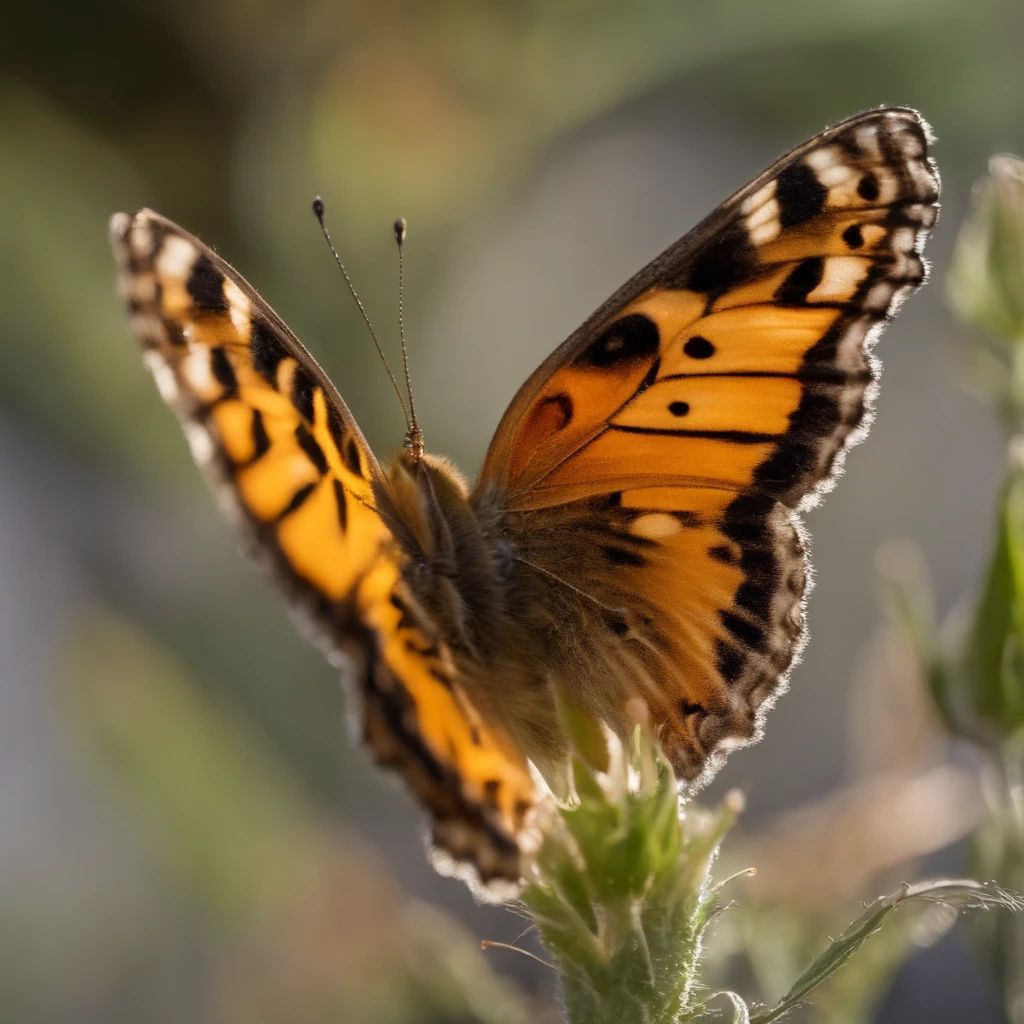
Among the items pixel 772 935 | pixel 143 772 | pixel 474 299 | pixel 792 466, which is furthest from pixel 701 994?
pixel 474 299

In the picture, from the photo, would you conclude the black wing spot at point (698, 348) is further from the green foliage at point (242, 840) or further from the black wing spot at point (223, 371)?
the green foliage at point (242, 840)

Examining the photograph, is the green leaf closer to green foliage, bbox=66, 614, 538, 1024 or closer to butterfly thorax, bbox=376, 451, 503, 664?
butterfly thorax, bbox=376, 451, 503, 664

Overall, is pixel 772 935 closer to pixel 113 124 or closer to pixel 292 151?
pixel 292 151

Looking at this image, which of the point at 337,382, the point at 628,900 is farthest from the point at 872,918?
the point at 337,382

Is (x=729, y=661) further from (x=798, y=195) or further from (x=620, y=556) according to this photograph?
(x=798, y=195)

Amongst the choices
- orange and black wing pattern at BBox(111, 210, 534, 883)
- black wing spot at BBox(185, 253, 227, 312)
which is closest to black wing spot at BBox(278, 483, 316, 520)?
orange and black wing pattern at BBox(111, 210, 534, 883)

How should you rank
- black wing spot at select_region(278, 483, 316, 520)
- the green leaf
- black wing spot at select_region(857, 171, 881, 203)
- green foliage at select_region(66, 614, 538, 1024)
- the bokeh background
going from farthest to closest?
the bokeh background < green foliage at select_region(66, 614, 538, 1024) < black wing spot at select_region(857, 171, 881, 203) < black wing spot at select_region(278, 483, 316, 520) < the green leaf

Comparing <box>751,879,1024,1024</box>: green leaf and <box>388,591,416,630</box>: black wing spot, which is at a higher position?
<box>388,591,416,630</box>: black wing spot
